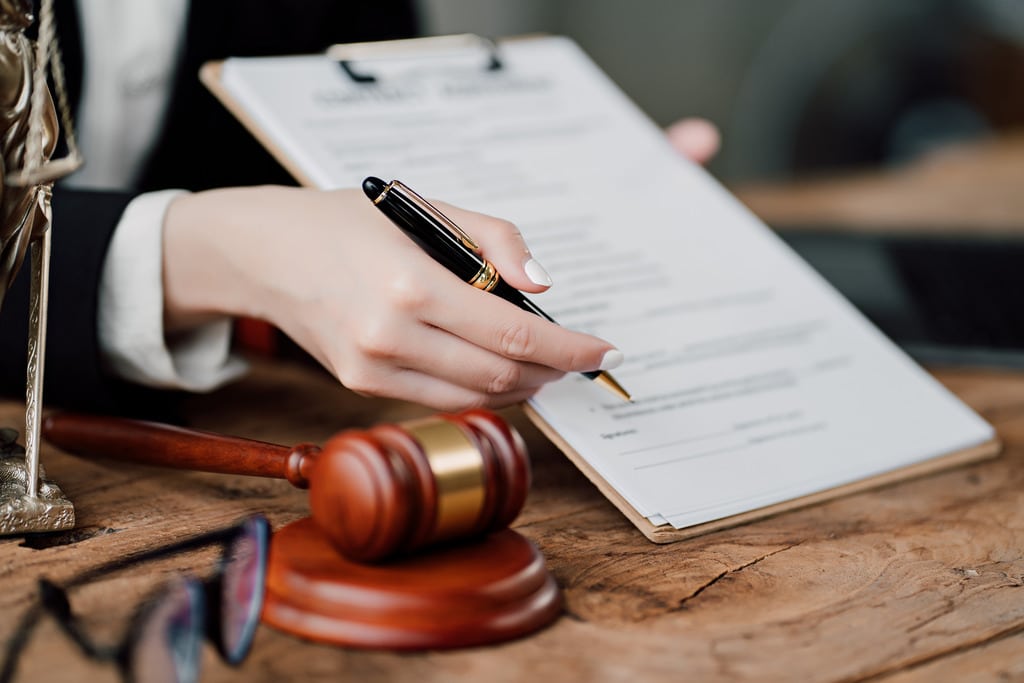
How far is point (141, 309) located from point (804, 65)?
10.0 feet

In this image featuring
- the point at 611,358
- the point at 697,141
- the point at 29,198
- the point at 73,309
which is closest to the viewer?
the point at 29,198

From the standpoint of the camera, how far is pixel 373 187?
626mm

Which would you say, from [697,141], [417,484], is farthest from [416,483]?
[697,141]

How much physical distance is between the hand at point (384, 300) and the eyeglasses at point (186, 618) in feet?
0.65

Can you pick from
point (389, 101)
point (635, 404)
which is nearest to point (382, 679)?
point (635, 404)

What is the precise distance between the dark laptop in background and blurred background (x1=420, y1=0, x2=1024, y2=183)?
1.96m

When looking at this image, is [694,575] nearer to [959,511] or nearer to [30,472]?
[959,511]

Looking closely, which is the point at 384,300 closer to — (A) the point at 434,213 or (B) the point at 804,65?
(A) the point at 434,213

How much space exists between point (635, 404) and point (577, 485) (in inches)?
2.9

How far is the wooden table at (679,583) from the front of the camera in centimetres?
50

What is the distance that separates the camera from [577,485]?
2.46 feet

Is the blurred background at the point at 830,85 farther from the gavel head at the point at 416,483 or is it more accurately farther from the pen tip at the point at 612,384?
the gavel head at the point at 416,483

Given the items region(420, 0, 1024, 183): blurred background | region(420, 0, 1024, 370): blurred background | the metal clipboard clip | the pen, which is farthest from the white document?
region(420, 0, 1024, 183): blurred background

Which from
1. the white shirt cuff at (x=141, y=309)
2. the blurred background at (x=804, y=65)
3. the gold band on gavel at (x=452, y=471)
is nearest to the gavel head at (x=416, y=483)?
the gold band on gavel at (x=452, y=471)
